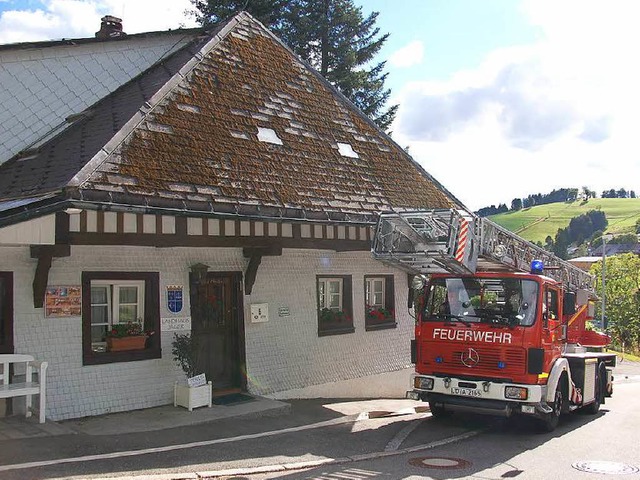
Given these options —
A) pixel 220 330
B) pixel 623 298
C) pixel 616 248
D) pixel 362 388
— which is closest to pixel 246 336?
pixel 220 330

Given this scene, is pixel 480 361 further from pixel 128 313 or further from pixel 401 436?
pixel 128 313

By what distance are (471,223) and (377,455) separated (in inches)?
151

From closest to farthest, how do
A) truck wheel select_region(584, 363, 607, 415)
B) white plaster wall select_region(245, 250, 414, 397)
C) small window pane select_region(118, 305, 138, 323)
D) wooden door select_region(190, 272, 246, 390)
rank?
small window pane select_region(118, 305, 138, 323) → wooden door select_region(190, 272, 246, 390) → white plaster wall select_region(245, 250, 414, 397) → truck wheel select_region(584, 363, 607, 415)

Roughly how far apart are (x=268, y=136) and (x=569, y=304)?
20.3 feet

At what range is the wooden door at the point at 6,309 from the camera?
951 centimetres

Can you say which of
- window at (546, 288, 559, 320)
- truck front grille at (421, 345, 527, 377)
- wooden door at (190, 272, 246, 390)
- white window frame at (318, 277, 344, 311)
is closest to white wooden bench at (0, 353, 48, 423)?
wooden door at (190, 272, 246, 390)

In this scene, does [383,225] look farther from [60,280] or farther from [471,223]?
[60,280]

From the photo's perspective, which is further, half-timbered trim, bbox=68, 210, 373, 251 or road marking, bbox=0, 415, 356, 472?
half-timbered trim, bbox=68, 210, 373, 251

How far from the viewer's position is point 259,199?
11266 mm

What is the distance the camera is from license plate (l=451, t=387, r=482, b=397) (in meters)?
10.6

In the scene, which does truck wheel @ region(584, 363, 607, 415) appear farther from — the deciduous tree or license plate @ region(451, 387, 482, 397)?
the deciduous tree

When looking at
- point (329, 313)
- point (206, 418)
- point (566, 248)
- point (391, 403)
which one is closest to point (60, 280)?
point (206, 418)

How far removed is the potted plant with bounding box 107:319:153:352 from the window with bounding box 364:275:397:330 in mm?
5842

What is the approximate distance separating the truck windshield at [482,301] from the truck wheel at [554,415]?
141cm
